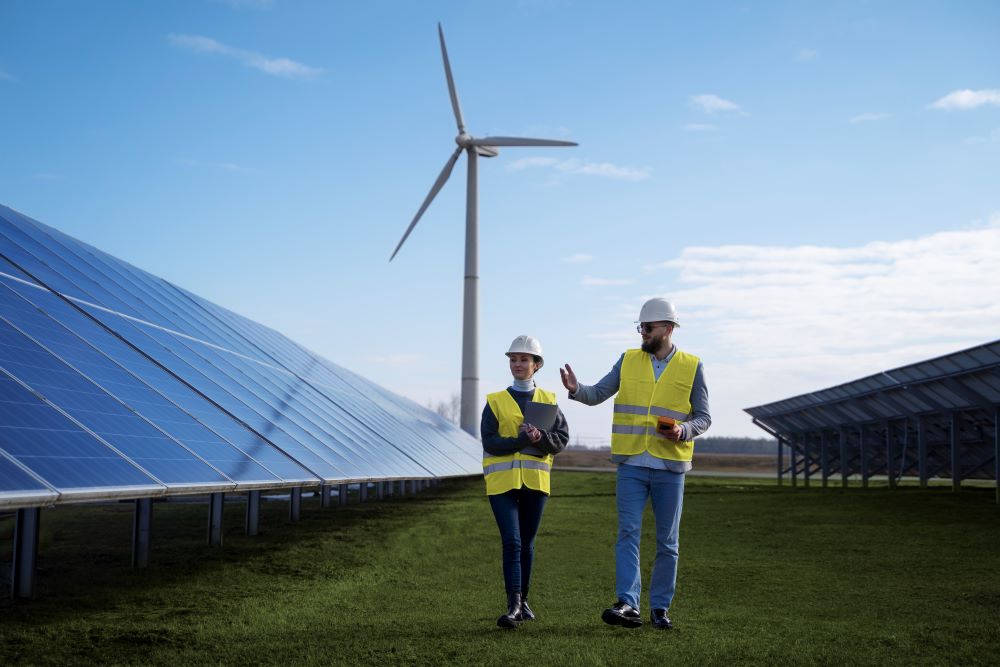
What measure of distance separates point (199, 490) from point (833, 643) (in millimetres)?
5951

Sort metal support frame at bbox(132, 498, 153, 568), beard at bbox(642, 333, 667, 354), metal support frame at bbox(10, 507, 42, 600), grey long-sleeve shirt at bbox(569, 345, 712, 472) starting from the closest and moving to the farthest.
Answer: grey long-sleeve shirt at bbox(569, 345, 712, 472) < beard at bbox(642, 333, 667, 354) < metal support frame at bbox(10, 507, 42, 600) < metal support frame at bbox(132, 498, 153, 568)

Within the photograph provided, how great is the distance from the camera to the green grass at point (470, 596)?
7.01 metres

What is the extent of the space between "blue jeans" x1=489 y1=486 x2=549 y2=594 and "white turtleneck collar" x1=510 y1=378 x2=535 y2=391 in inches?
39.2

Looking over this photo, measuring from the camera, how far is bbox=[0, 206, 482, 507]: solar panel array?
7727 mm

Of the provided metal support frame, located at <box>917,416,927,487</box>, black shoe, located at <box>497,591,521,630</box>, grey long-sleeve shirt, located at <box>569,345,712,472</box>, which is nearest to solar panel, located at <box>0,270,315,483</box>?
black shoe, located at <box>497,591,521,630</box>

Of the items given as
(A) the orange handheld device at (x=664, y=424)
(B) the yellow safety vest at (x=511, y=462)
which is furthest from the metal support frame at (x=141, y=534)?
(A) the orange handheld device at (x=664, y=424)

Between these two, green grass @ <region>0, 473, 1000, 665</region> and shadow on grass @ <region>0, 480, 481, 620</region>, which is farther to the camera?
shadow on grass @ <region>0, 480, 481, 620</region>

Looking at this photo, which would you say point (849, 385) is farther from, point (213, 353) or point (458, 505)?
point (213, 353)

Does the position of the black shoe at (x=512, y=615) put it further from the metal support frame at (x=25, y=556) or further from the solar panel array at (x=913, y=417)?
the solar panel array at (x=913, y=417)

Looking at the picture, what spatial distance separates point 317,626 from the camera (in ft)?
26.6

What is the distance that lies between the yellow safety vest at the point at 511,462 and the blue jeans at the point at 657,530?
0.81 meters

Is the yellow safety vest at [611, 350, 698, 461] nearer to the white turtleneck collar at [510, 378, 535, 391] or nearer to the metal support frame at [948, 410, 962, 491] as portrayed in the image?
the white turtleneck collar at [510, 378, 535, 391]

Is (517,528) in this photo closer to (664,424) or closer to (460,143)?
(664,424)

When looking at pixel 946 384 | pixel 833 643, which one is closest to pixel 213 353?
pixel 833 643
